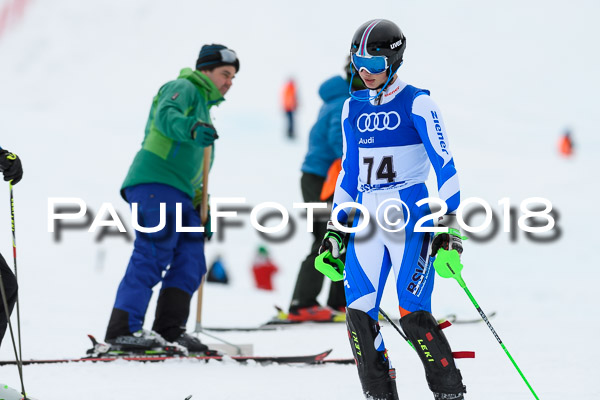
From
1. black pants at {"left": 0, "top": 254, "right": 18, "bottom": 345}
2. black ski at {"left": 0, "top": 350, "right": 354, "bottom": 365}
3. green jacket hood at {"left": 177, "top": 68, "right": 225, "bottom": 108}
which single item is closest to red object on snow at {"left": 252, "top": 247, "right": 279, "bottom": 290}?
green jacket hood at {"left": 177, "top": 68, "right": 225, "bottom": 108}

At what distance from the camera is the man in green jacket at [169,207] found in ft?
18.5

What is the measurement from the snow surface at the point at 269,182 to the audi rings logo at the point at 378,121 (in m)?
1.54

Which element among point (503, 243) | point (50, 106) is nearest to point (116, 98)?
point (50, 106)

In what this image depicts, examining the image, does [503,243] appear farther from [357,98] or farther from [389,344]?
Answer: [357,98]

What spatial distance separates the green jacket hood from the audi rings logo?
2.35 meters

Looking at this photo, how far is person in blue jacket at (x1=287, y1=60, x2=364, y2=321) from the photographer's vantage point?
7.54 metres

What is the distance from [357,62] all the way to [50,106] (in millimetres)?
38894

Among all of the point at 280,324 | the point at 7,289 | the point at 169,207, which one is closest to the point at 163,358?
the point at 169,207

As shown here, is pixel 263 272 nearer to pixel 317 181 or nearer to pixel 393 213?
pixel 317 181

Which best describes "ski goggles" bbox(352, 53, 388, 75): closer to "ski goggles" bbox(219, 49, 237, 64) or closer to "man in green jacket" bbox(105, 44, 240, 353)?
"man in green jacket" bbox(105, 44, 240, 353)

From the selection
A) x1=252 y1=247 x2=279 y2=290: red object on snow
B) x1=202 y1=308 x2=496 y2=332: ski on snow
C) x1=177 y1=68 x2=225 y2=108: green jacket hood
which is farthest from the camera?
x1=252 y1=247 x2=279 y2=290: red object on snow

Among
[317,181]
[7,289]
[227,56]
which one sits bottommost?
[7,289]

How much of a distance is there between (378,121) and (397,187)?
12.5 inches

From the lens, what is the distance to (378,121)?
3.82 m
